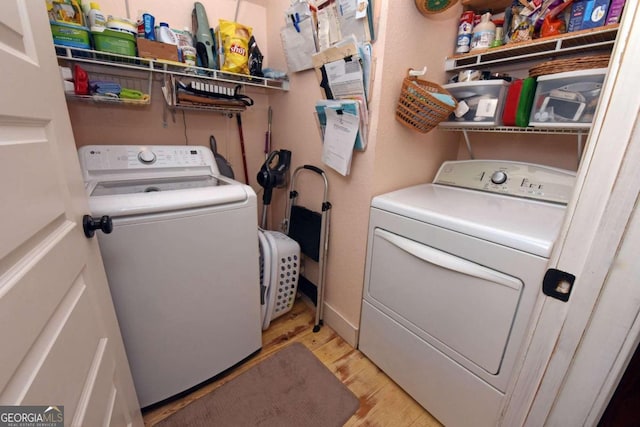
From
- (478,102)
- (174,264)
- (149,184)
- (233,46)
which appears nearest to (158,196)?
(174,264)

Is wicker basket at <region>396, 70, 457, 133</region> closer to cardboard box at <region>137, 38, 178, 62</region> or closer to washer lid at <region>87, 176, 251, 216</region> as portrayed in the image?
washer lid at <region>87, 176, 251, 216</region>

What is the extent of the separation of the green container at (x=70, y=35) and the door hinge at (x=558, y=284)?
1931mm

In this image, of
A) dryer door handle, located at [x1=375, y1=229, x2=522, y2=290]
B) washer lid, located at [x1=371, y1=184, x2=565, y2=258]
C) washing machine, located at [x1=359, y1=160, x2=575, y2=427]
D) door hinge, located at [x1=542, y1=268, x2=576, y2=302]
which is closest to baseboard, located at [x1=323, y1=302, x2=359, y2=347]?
washing machine, located at [x1=359, y1=160, x2=575, y2=427]

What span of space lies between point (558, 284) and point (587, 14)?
1083mm

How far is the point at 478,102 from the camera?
126 cm

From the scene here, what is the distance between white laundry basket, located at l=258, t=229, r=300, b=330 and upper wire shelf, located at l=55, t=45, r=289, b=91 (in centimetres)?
99

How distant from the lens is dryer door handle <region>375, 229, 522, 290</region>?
0.90 m

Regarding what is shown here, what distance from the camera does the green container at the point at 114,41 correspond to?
1234 millimetres

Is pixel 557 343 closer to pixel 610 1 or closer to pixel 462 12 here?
pixel 610 1

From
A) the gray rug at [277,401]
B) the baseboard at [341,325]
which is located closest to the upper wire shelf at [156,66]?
the baseboard at [341,325]

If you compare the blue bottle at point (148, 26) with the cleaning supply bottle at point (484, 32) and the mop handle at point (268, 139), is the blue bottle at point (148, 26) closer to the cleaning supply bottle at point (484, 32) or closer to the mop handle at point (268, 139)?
the mop handle at point (268, 139)

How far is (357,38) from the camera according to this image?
3.97 feet

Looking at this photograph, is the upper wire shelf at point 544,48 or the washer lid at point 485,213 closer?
the washer lid at point 485,213

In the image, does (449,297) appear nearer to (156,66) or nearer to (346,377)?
(346,377)
